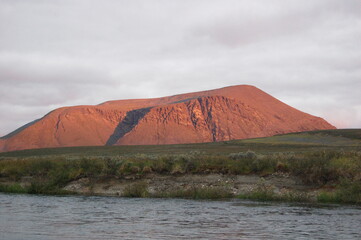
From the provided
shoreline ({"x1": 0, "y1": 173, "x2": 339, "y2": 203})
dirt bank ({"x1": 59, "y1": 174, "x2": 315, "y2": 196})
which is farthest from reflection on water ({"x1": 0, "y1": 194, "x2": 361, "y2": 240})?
dirt bank ({"x1": 59, "y1": 174, "x2": 315, "y2": 196})

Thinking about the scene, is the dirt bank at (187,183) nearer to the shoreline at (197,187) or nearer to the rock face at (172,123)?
the shoreline at (197,187)

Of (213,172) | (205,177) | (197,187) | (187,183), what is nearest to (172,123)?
(213,172)

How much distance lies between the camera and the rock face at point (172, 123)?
157000 millimetres

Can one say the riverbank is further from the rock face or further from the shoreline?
the rock face

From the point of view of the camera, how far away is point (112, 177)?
1394 inches

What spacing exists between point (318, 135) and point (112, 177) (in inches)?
2721

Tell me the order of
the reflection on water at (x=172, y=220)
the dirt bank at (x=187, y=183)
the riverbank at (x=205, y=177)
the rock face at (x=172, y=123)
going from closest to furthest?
the reflection on water at (x=172, y=220), the riverbank at (x=205, y=177), the dirt bank at (x=187, y=183), the rock face at (x=172, y=123)

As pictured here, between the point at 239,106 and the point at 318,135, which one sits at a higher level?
the point at 239,106

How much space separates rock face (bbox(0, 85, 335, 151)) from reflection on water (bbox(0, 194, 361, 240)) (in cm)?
12505

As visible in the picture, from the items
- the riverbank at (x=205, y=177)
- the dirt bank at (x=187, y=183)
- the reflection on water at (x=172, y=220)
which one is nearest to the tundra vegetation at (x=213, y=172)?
the riverbank at (x=205, y=177)

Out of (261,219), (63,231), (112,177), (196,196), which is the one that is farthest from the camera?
(112,177)

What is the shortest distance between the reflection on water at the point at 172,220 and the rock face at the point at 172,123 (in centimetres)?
12505

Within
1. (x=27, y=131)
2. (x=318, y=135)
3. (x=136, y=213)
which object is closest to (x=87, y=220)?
(x=136, y=213)

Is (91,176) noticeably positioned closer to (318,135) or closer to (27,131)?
(318,135)
